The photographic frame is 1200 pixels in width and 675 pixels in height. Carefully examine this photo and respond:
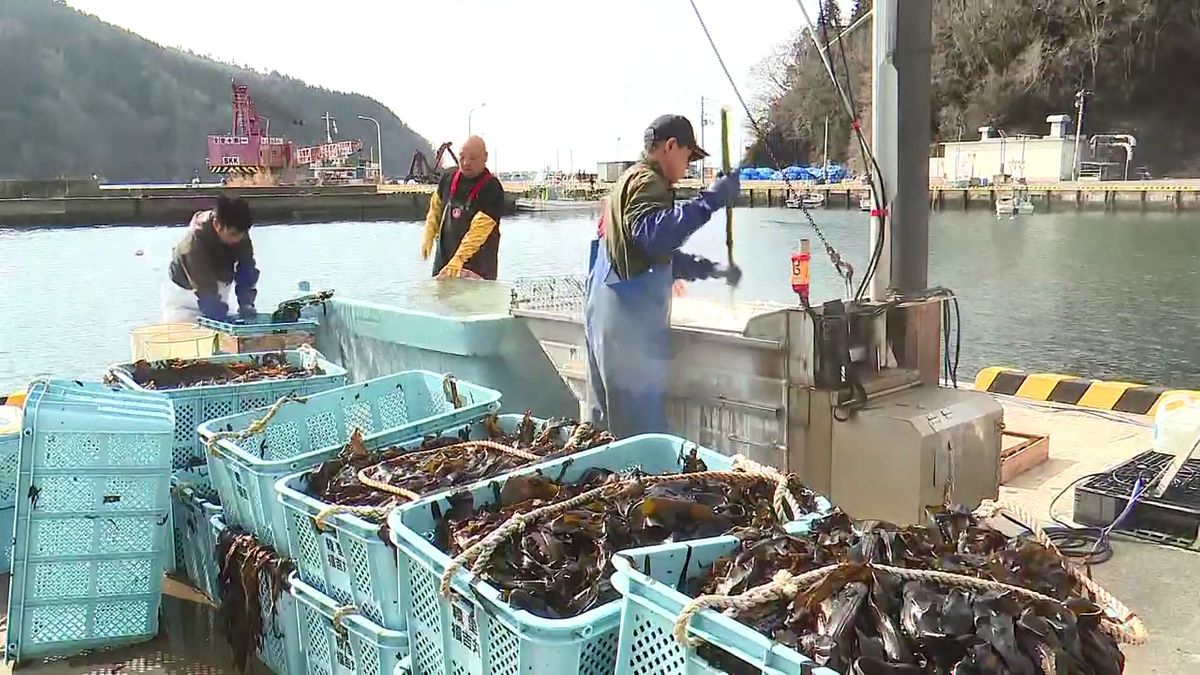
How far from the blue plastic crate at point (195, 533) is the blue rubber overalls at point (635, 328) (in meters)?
1.33

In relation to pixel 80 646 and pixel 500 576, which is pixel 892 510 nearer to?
pixel 500 576

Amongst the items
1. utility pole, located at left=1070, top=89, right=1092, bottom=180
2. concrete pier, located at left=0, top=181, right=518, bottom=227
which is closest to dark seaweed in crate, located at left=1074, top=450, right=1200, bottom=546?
concrete pier, located at left=0, top=181, right=518, bottom=227

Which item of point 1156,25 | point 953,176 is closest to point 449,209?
point 953,176

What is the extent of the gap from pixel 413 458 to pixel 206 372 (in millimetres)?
1324

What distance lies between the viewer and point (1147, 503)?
2928 millimetres

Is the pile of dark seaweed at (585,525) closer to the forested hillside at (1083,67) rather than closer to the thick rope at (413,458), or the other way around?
the thick rope at (413,458)

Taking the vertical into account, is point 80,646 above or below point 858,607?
below

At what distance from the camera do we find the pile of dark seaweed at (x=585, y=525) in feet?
5.18

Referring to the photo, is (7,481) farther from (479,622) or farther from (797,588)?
(797,588)

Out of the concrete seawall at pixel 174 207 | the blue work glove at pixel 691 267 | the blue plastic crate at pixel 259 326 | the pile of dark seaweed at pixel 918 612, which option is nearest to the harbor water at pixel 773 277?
the blue work glove at pixel 691 267

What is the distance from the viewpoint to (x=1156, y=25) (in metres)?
45.5

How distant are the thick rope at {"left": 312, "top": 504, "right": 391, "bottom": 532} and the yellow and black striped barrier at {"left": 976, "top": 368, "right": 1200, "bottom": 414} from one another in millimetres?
4581

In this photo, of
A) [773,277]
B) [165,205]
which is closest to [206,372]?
[773,277]

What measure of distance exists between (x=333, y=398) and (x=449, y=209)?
223 cm
